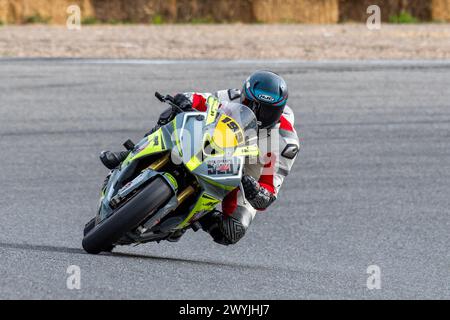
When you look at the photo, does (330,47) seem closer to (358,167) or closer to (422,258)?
(358,167)

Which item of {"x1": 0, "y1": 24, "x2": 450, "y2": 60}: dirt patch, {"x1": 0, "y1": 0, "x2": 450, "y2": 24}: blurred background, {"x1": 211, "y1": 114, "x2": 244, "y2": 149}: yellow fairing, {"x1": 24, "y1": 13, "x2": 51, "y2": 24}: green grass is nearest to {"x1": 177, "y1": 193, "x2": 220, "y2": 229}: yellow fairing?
{"x1": 211, "y1": 114, "x2": 244, "y2": 149}: yellow fairing

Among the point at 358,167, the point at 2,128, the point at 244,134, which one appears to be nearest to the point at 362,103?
the point at 358,167

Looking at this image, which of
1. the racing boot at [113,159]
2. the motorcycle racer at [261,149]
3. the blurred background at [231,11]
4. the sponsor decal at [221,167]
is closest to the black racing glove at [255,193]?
the motorcycle racer at [261,149]

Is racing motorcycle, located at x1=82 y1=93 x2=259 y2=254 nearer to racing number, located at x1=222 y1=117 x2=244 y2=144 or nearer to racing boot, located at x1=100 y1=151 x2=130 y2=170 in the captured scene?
racing number, located at x1=222 y1=117 x2=244 y2=144

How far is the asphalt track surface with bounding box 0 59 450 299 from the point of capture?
22.6 feet

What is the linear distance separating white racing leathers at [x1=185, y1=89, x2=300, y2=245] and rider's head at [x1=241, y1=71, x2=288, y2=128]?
16cm

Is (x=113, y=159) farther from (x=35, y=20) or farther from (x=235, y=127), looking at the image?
(x=35, y=20)

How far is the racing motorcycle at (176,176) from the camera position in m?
6.96

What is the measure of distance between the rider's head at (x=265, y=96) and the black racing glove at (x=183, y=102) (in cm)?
36

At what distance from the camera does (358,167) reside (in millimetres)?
12953

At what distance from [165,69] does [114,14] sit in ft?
44.9

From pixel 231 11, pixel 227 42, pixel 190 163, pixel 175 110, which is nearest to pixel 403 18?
pixel 231 11

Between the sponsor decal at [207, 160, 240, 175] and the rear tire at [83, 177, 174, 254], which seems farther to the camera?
the sponsor decal at [207, 160, 240, 175]

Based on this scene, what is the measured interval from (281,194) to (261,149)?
391cm
